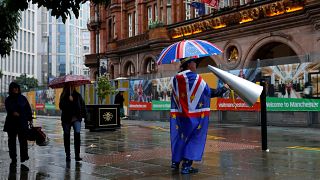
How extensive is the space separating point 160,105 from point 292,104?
10.1 meters

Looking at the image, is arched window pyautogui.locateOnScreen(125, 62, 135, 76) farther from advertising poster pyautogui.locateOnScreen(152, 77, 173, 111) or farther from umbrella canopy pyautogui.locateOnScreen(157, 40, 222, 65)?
umbrella canopy pyautogui.locateOnScreen(157, 40, 222, 65)

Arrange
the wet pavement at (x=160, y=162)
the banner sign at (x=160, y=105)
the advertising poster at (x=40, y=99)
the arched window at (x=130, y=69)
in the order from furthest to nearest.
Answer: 1. the advertising poster at (x=40, y=99)
2. the arched window at (x=130, y=69)
3. the banner sign at (x=160, y=105)
4. the wet pavement at (x=160, y=162)

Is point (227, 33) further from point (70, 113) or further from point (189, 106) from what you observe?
point (189, 106)

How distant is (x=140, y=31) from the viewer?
1609 inches

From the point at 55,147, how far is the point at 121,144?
182 cm

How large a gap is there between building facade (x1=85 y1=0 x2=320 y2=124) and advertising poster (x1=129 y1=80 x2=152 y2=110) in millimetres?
667

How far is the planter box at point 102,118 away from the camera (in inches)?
730

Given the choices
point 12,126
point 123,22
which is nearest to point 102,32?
point 123,22

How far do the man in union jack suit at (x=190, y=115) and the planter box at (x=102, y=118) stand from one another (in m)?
10.8

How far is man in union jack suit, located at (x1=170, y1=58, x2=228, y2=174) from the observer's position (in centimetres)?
777

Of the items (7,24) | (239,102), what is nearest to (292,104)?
(239,102)

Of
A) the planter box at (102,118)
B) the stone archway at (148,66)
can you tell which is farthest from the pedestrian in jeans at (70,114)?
the stone archway at (148,66)

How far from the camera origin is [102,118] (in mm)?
18703

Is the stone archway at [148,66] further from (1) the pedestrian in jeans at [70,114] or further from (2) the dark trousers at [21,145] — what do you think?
(2) the dark trousers at [21,145]
